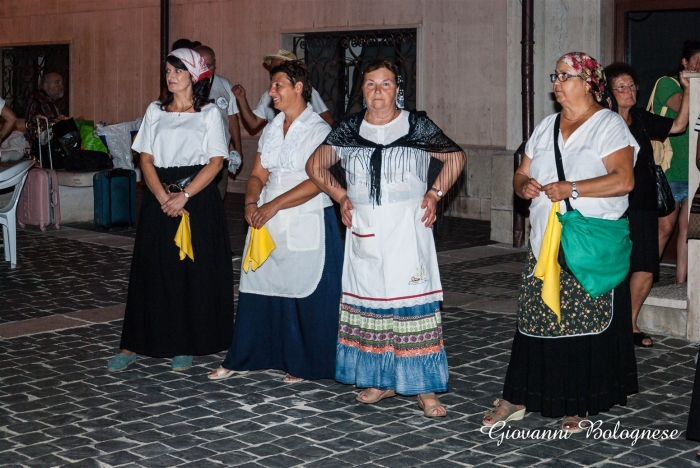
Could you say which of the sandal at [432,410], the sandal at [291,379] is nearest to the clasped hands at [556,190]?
the sandal at [432,410]

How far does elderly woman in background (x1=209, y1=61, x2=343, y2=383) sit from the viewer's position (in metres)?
6.32

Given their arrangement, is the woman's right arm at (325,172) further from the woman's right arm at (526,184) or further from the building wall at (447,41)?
the building wall at (447,41)

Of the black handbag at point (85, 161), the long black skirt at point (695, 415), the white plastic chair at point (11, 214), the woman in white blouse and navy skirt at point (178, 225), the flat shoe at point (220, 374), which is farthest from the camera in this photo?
the black handbag at point (85, 161)

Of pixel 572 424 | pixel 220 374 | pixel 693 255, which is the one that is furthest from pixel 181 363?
pixel 693 255

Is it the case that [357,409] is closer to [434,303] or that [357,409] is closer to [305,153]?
[434,303]

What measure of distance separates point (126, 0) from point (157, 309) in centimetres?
1321

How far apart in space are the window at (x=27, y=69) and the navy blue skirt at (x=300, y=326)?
1494cm

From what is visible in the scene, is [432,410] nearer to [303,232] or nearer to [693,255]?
[303,232]

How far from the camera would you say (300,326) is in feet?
21.2

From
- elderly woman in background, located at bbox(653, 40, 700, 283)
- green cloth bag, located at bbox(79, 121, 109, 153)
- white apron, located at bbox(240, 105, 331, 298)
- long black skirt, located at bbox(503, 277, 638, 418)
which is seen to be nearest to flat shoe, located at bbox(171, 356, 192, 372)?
white apron, located at bbox(240, 105, 331, 298)

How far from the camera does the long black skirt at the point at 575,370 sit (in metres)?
5.43

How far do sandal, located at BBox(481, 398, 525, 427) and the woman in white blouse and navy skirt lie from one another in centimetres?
198

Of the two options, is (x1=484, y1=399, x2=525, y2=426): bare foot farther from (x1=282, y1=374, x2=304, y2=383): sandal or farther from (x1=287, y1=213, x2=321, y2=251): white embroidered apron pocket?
(x1=287, y1=213, x2=321, y2=251): white embroidered apron pocket

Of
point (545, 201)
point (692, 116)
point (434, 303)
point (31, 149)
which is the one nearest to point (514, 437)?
point (434, 303)
